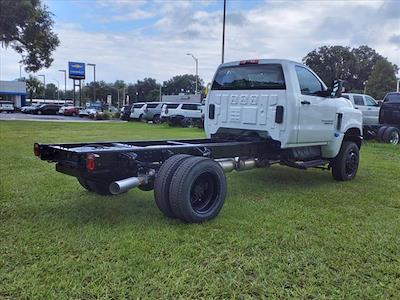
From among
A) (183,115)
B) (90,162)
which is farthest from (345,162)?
(183,115)

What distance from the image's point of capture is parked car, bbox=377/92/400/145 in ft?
54.8

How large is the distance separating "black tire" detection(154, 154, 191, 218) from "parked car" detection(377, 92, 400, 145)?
14006 mm

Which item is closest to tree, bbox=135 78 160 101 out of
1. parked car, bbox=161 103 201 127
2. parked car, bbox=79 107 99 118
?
parked car, bbox=79 107 99 118

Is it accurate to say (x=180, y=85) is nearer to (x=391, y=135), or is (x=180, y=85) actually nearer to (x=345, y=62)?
(x=345, y=62)

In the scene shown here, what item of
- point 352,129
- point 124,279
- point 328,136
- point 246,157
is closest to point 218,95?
point 246,157

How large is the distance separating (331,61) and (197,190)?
78451mm

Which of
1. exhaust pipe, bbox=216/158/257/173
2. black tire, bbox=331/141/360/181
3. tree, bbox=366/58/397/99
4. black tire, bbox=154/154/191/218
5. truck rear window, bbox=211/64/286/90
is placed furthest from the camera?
tree, bbox=366/58/397/99

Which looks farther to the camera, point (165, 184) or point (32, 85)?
point (32, 85)

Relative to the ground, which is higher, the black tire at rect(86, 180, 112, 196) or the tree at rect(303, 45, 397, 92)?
the tree at rect(303, 45, 397, 92)

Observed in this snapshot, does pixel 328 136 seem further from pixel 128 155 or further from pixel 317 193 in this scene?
pixel 128 155

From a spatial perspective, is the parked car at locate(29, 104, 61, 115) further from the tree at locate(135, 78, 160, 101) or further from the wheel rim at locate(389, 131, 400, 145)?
the tree at locate(135, 78, 160, 101)

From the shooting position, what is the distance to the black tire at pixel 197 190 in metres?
4.82

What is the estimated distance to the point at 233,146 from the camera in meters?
6.35

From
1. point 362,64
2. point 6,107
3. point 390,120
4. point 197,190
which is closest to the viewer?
point 197,190
